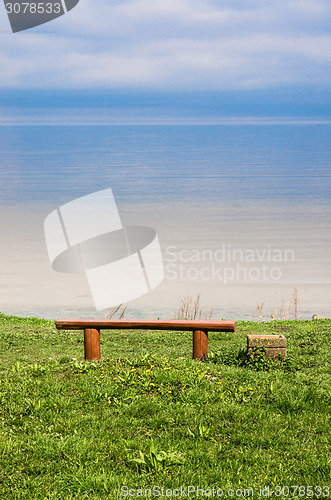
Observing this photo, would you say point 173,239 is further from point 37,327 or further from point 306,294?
point 37,327

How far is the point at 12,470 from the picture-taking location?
546 cm

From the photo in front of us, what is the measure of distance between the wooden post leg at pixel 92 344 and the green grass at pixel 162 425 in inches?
21.9

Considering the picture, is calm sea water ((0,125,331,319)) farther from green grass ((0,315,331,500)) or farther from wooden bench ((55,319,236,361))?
green grass ((0,315,331,500))

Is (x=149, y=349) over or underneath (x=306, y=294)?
over

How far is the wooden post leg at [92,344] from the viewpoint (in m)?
9.18

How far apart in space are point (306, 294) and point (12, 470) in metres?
19.8

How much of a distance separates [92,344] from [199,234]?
2896 centimetres

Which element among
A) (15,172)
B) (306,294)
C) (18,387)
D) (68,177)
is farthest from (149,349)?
(15,172)

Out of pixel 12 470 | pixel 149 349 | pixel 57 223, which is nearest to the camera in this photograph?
pixel 12 470

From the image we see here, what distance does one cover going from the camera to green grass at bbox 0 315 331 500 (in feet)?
17.4

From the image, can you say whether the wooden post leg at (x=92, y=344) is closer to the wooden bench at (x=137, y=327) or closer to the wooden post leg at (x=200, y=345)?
the wooden bench at (x=137, y=327)

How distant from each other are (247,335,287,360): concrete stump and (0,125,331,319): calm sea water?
11.6 metres

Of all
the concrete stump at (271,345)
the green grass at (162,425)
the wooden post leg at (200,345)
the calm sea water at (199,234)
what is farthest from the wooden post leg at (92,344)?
the calm sea water at (199,234)

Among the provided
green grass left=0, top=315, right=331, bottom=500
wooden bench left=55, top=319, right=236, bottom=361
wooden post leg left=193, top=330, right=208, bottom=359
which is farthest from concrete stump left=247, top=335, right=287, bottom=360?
wooden post leg left=193, top=330, right=208, bottom=359
